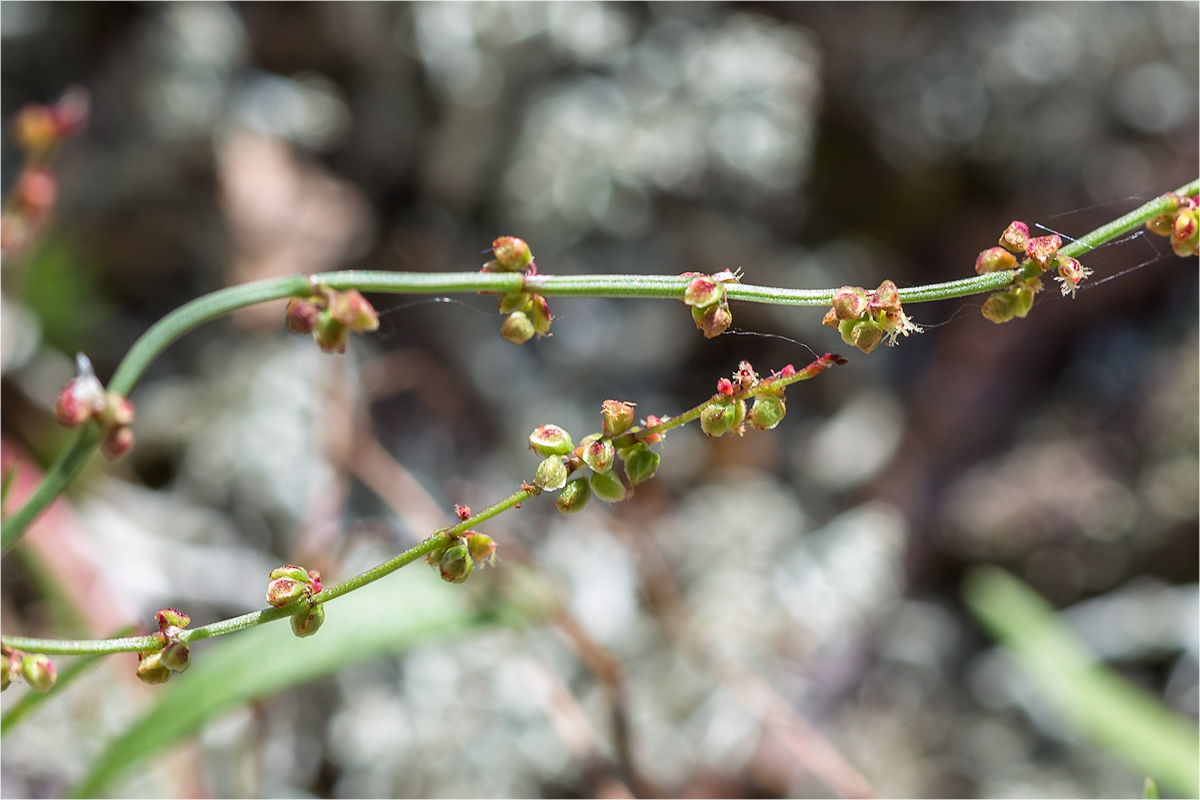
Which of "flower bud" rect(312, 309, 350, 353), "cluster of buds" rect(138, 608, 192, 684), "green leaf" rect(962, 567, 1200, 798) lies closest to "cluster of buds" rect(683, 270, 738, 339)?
"flower bud" rect(312, 309, 350, 353)

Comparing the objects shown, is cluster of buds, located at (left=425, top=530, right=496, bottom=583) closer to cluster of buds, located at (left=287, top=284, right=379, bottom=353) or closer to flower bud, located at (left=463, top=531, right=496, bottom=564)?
flower bud, located at (left=463, top=531, right=496, bottom=564)

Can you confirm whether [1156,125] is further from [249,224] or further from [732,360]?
[249,224]

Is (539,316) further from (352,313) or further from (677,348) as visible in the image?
(677,348)

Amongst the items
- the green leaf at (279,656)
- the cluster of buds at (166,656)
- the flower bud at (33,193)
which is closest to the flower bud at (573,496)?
the cluster of buds at (166,656)

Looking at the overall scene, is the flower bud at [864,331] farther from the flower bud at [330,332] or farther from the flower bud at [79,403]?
the flower bud at [79,403]

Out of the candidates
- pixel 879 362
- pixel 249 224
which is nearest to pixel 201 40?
pixel 249 224
